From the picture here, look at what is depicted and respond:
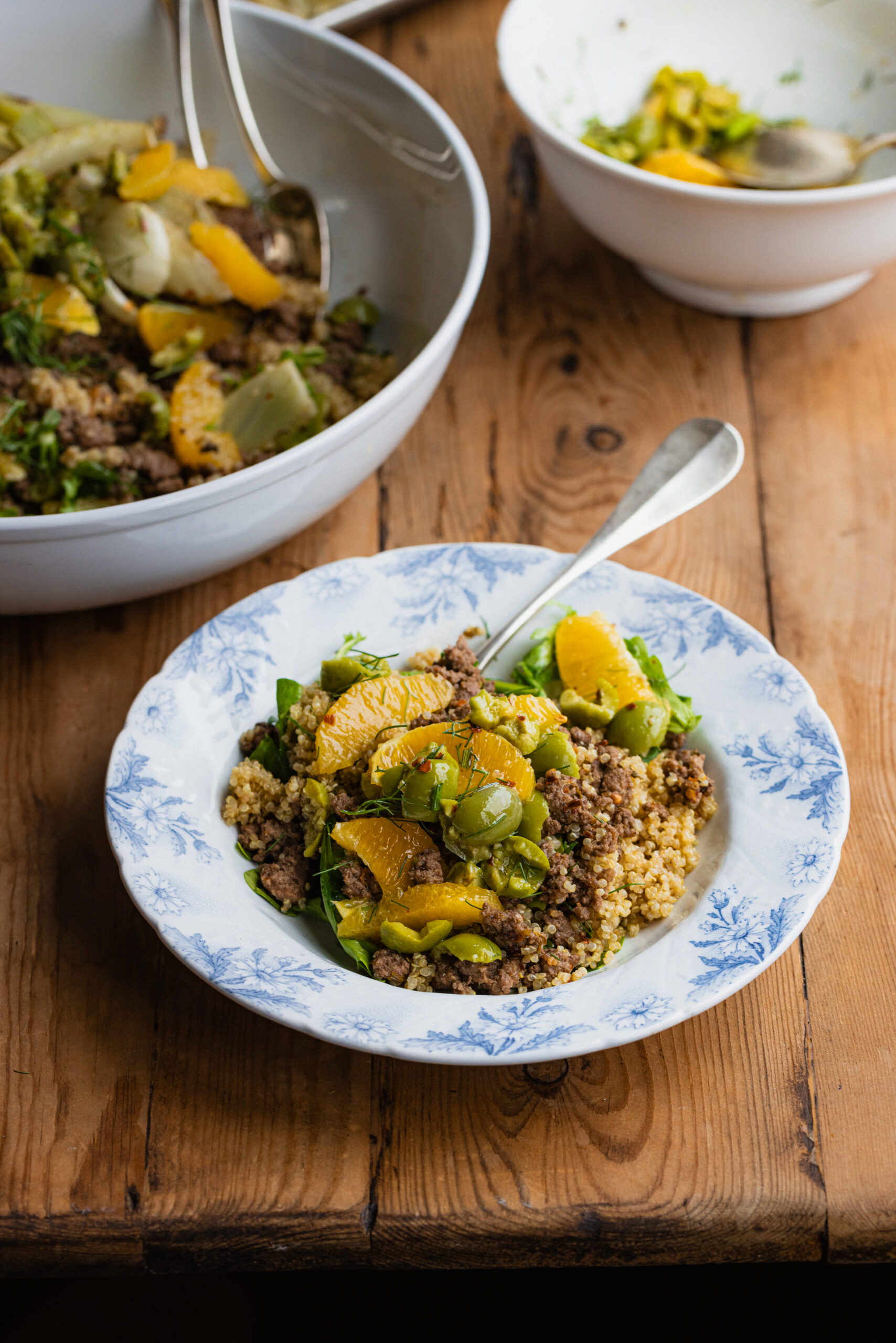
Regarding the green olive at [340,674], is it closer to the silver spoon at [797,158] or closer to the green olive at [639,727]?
the green olive at [639,727]

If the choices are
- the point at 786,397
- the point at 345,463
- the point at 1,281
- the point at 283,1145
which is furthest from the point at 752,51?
the point at 283,1145

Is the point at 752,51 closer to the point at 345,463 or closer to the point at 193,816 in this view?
the point at 345,463

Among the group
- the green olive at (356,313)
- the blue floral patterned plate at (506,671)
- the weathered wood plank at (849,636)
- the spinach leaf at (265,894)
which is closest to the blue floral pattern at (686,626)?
the blue floral patterned plate at (506,671)

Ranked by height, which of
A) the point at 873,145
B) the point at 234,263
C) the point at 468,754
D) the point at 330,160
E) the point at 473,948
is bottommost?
the point at 473,948

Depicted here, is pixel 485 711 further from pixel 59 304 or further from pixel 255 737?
pixel 59 304

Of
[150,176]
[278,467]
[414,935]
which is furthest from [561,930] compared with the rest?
[150,176]

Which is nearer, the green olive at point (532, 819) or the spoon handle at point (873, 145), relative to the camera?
the green olive at point (532, 819)
